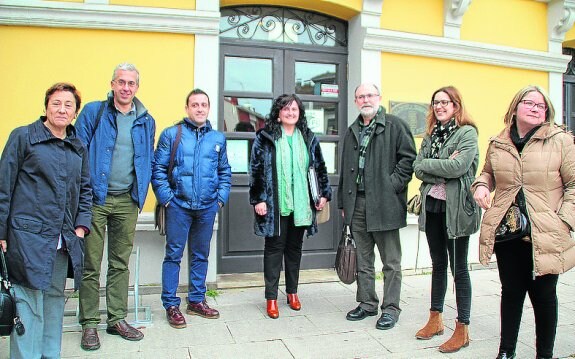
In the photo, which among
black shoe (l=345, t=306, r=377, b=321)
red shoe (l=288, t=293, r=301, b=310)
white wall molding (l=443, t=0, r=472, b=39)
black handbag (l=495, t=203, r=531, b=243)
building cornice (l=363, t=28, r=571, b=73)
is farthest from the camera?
white wall molding (l=443, t=0, r=472, b=39)

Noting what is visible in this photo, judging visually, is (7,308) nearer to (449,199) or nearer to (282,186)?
(282,186)

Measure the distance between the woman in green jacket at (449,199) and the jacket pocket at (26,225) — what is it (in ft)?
8.76

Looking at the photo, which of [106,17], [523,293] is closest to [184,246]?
[106,17]

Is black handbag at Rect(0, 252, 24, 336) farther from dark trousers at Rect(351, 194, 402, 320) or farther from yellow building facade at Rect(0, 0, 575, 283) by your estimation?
dark trousers at Rect(351, 194, 402, 320)

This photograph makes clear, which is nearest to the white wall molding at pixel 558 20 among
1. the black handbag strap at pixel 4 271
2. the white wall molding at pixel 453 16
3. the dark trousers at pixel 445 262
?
the white wall molding at pixel 453 16

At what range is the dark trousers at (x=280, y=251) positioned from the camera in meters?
4.30

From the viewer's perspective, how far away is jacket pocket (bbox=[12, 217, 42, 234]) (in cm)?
282

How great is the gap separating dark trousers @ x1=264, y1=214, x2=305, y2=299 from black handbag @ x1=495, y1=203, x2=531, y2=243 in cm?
182

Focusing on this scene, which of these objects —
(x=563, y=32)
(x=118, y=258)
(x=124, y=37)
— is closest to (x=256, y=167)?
(x=118, y=258)

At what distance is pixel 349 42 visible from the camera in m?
5.93

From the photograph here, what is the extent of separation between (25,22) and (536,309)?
5.17 metres

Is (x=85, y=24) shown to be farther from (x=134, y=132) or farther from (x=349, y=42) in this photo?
(x=349, y=42)

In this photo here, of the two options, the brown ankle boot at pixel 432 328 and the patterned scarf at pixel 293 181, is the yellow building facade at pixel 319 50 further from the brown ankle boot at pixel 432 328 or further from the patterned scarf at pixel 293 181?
the brown ankle boot at pixel 432 328

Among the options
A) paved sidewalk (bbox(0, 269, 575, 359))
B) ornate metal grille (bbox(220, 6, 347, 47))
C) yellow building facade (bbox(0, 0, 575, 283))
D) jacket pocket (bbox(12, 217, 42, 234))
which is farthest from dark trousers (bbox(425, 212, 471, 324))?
ornate metal grille (bbox(220, 6, 347, 47))
